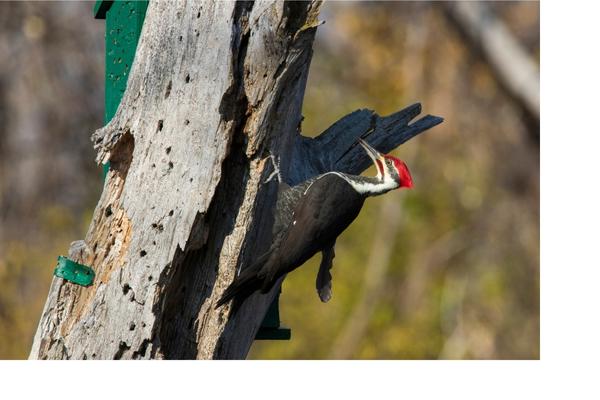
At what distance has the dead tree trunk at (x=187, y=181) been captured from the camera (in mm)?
3373

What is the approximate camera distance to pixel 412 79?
29.0ft

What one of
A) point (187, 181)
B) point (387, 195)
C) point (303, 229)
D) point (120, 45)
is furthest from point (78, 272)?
point (387, 195)

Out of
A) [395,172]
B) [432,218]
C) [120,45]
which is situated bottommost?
[395,172]

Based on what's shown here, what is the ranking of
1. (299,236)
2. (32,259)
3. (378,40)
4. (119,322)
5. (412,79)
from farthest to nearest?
(378,40)
(412,79)
(32,259)
(119,322)
(299,236)

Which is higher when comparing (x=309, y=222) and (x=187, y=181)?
(x=187, y=181)

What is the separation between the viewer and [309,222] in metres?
3.38

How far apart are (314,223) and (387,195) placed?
5.18 meters

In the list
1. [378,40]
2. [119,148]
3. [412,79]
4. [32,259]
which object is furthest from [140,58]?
[378,40]

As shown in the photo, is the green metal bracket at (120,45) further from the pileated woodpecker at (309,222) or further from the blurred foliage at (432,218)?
the blurred foliage at (432,218)

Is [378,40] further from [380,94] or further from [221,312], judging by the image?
[221,312]

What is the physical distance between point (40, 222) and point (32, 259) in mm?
497

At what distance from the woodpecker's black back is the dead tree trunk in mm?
115

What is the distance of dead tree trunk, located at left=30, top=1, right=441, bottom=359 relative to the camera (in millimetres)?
3373

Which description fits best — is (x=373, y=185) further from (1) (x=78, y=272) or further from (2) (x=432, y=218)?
(2) (x=432, y=218)
